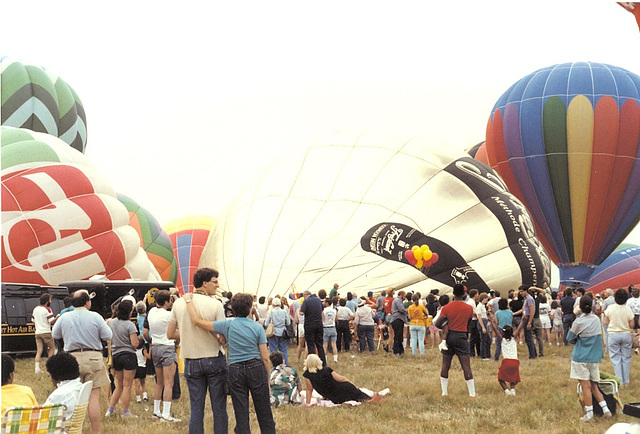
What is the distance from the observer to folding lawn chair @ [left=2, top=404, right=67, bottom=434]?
4074 millimetres

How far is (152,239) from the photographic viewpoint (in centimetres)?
2948

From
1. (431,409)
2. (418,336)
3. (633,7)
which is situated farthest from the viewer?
(418,336)

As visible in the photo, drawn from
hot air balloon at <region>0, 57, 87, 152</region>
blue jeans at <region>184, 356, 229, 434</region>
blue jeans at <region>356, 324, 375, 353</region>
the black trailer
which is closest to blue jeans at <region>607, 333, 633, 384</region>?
blue jeans at <region>184, 356, 229, 434</region>

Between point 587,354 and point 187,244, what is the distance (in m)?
28.5

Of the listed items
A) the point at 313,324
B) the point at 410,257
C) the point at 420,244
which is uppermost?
the point at 420,244

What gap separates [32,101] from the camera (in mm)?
24312

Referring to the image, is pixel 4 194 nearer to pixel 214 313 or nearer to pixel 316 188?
pixel 316 188

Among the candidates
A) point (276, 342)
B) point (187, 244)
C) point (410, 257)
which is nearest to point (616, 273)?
point (187, 244)

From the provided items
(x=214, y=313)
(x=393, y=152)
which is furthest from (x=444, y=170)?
(x=214, y=313)

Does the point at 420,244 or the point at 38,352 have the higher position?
the point at 420,244

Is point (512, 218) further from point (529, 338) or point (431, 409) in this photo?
point (431, 409)

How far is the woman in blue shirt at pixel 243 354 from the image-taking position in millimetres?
5914

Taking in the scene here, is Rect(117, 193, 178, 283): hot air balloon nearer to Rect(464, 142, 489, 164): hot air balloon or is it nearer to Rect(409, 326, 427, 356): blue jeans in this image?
Rect(464, 142, 489, 164): hot air balloon

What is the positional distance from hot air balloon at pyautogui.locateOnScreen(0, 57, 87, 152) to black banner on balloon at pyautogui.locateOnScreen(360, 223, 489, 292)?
11.7 m
